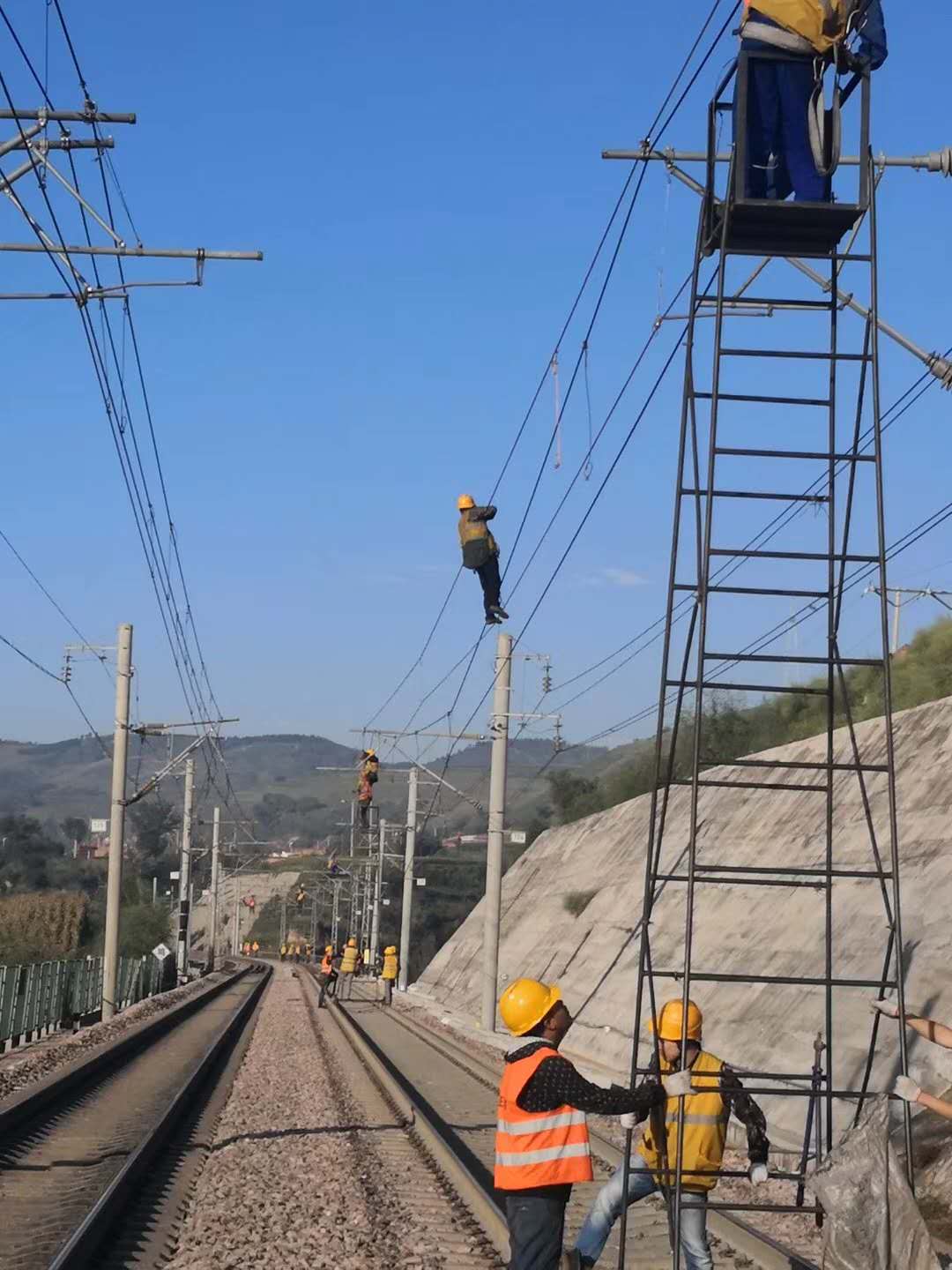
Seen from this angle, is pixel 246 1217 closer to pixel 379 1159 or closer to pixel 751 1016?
pixel 379 1159

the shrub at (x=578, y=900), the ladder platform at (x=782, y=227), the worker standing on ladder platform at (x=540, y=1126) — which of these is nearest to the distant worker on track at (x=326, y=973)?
the shrub at (x=578, y=900)

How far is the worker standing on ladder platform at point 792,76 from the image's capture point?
8914mm

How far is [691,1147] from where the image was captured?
26.7ft

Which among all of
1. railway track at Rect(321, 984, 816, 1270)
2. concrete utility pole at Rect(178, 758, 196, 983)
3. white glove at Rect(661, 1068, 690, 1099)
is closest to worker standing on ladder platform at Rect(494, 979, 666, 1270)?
white glove at Rect(661, 1068, 690, 1099)

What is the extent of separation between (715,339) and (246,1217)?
7660 millimetres

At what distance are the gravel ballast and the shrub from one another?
18.0 metres

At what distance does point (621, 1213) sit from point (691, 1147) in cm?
Answer: 64

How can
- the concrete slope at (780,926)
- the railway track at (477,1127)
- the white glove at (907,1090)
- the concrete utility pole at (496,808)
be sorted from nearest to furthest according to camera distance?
the white glove at (907,1090) < the railway track at (477,1127) < the concrete slope at (780,926) < the concrete utility pole at (496,808)

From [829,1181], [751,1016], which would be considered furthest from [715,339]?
[751,1016]

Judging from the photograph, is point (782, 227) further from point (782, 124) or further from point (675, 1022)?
point (675, 1022)

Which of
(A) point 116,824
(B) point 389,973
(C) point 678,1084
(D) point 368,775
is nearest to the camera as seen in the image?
(C) point 678,1084

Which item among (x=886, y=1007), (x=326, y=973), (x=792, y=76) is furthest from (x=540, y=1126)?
(x=326, y=973)

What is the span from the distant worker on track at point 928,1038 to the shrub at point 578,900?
1278 inches

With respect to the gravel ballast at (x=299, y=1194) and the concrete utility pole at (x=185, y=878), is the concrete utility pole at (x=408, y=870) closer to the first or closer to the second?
the concrete utility pole at (x=185, y=878)
